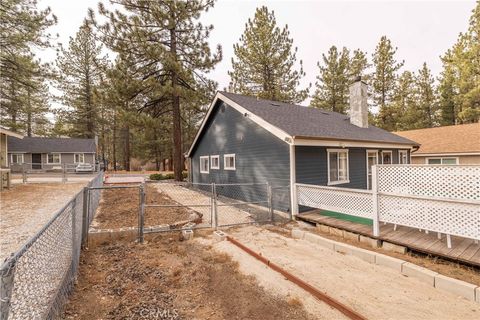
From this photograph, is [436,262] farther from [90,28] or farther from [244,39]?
[244,39]

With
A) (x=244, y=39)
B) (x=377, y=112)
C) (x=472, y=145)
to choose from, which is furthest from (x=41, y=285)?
(x=377, y=112)

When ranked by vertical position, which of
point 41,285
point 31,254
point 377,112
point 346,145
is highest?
point 377,112

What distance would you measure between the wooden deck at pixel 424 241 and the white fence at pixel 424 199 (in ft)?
1.13

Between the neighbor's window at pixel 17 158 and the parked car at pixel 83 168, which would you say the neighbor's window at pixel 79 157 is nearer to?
the neighbor's window at pixel 17 158

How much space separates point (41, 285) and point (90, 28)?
17321 mm

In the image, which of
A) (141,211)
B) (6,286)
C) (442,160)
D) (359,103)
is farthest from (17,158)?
(442,160)

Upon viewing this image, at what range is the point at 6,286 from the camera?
5.34 ft

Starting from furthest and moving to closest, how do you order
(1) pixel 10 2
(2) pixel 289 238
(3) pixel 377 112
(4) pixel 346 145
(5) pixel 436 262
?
1. (3) pixel 377 112
2. (1) pixel 10 2
3. (4) pixel 346 145
4. (2) pixel 289 238
5. (5) pixel 436 262

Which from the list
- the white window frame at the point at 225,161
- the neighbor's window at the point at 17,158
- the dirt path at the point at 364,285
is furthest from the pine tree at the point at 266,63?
the neighbor's window at the point at 17,158

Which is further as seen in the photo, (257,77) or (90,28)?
(257,77)

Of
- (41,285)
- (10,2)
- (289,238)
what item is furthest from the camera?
(10,2)

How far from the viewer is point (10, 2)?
13.7m

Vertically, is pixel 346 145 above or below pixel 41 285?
above

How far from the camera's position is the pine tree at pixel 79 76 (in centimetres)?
2998
